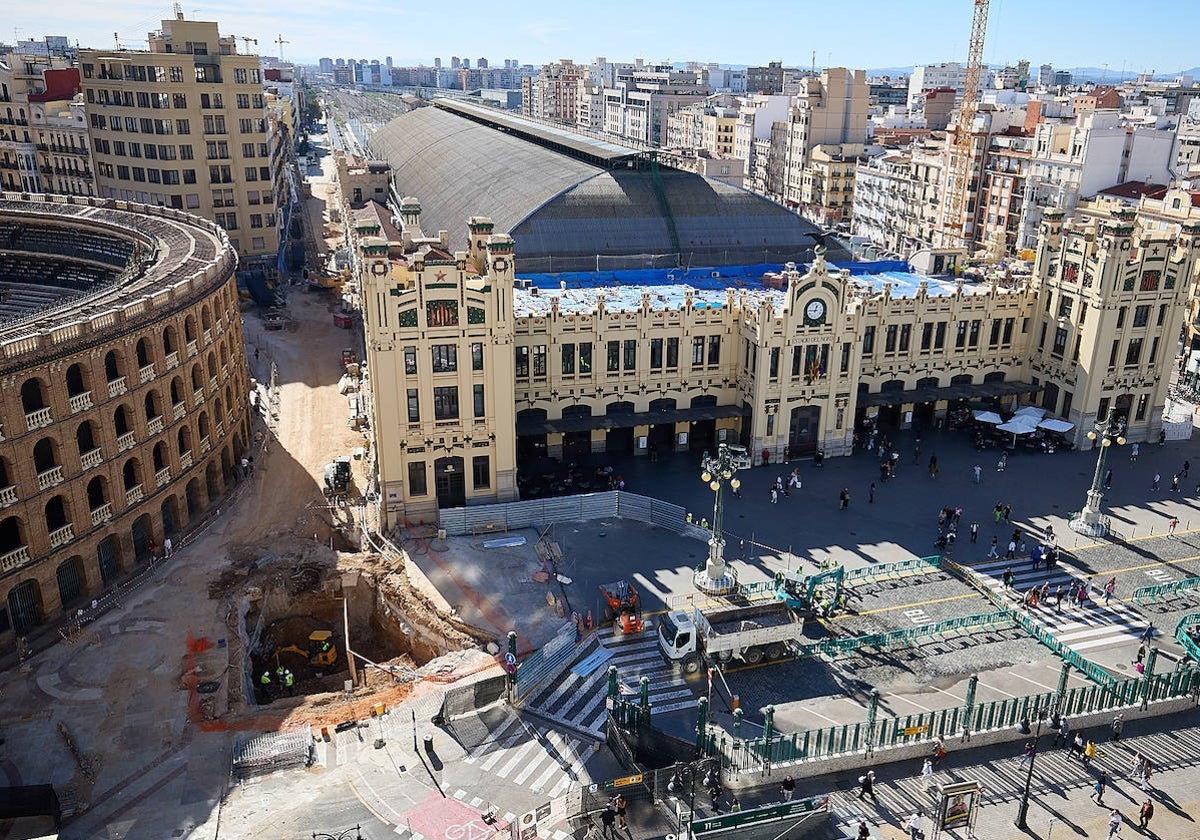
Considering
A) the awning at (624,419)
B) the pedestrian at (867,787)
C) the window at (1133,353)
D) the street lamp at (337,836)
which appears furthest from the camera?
the window at (1133,353)

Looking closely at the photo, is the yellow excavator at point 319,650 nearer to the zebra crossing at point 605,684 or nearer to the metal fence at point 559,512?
the metal fence at point 559,512

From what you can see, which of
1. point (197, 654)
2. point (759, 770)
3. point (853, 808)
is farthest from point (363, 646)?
point (853, 808)

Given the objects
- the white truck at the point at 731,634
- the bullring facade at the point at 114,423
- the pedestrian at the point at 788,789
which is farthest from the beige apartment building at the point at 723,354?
the pedestrian at the point at 788,789

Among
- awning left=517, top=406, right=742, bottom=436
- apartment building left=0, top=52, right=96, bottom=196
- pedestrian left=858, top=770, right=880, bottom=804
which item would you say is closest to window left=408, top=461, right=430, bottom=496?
awning left=517, top=406, right=742, bottom=436

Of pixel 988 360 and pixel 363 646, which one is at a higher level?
pixel 988 360

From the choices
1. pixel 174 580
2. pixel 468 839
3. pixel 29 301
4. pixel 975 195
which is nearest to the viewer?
pixel 468 839

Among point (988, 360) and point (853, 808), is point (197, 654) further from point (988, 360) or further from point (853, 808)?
point (988, 360)
